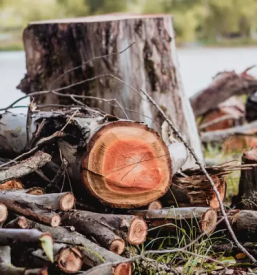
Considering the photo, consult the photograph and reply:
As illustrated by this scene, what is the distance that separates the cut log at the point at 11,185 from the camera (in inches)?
114

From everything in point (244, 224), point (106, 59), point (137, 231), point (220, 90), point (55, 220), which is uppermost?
point (106, 59)

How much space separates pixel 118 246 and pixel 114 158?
454mm

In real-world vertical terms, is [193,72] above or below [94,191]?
above

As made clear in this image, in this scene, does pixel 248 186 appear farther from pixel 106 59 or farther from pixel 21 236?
pixel 21 236

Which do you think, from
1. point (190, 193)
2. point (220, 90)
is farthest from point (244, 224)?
point (220, 90)

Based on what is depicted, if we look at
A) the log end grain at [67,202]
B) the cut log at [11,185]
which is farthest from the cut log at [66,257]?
the cut log at [11,185]

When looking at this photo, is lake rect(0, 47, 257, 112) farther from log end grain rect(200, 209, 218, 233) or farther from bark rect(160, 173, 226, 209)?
log end grain rect(200, 209, 218, 233)

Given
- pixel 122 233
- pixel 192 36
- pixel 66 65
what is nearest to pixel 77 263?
pixel 122 233

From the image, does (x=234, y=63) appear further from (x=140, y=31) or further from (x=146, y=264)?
(x=146, y=264)

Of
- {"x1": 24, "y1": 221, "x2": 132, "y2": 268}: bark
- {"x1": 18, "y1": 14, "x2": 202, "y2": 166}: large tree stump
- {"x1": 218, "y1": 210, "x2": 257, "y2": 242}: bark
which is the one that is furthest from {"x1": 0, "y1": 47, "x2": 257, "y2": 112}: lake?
{"x1": 24, "y1": 221, "x2": 132, "y2": 268}: bark

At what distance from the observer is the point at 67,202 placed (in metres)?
2.62

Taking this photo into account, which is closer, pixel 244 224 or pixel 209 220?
pixel 209 220

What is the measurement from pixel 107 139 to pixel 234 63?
12.4 metres

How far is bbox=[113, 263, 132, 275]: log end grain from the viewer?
2387 mm
